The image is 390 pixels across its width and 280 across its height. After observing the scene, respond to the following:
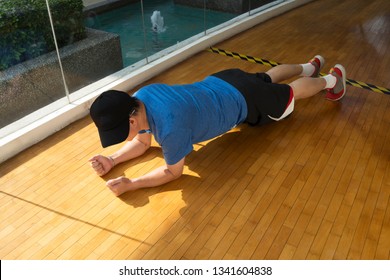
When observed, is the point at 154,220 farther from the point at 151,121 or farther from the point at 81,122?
the point at 81,122

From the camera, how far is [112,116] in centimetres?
153

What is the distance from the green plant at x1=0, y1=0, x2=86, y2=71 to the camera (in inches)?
91.7

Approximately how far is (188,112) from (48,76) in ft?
4.31

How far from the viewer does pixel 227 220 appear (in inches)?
70.2

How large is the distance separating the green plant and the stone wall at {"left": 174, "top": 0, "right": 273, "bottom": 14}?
1.74m

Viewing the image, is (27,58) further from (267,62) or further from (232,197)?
(267,62)

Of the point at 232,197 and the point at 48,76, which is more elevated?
the point at 48,76

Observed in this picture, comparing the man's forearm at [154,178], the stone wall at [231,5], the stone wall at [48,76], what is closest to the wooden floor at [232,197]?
the man's forearm at [154,178]

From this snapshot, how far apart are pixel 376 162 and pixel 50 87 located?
2.25 meters

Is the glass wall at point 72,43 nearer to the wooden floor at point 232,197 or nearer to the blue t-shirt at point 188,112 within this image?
the wooden floor at point 232,197

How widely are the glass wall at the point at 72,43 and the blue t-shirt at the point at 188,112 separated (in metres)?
1.02

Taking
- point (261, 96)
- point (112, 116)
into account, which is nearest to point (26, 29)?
point (112, 116)
